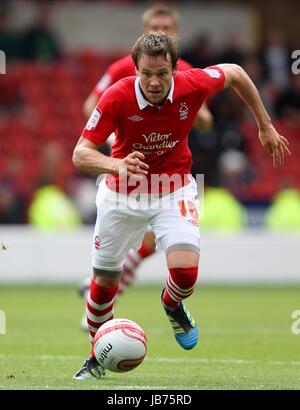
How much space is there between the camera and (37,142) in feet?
65.2

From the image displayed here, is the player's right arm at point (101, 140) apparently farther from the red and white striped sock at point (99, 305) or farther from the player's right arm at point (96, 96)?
the player's right arm at point (96, 96)

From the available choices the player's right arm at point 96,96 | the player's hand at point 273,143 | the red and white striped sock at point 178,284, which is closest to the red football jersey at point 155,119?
the player's hand at point 273,143

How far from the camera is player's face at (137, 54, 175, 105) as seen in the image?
280 inches

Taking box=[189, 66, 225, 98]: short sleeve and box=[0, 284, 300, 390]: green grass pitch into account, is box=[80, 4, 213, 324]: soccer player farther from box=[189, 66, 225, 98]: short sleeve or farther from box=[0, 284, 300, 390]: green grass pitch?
box=[189, 66, 225, 98]: short sleeve

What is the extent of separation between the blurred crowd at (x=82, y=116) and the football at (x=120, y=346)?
10.0m

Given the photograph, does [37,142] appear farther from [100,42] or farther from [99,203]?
[99,203]

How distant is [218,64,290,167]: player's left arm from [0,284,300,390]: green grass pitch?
1.50m

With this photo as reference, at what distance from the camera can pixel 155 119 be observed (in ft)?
24.2

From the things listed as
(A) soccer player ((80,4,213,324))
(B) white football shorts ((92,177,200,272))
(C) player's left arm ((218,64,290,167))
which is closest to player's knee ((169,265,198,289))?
(B) white football shorts ((92,177,200,272))

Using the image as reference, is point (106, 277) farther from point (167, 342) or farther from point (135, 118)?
point (167, 342)

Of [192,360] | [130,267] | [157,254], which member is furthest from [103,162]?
[157,254]

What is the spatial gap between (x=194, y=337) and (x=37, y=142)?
12513mm

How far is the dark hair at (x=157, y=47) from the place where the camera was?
23.3 feet
